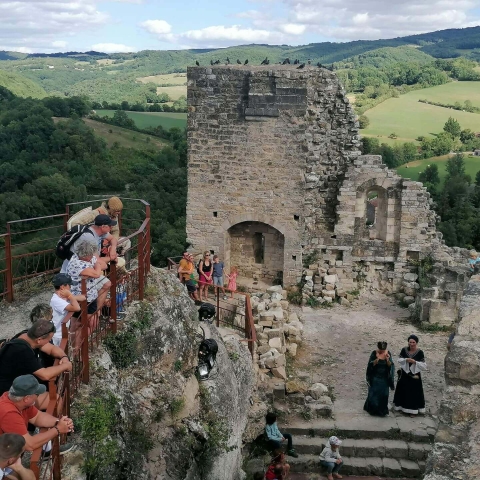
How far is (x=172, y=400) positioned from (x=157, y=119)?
2790 inches

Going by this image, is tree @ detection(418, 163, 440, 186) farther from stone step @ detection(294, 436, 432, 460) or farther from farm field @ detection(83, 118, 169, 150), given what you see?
stone step @ detection(294, 436, 432, 460)

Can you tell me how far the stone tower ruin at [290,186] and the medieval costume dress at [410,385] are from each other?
516 cm

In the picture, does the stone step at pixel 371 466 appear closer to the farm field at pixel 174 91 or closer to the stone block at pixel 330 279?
the stone block at pixel 330 279

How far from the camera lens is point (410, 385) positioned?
10188 millimetres

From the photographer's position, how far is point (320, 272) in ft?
50.2

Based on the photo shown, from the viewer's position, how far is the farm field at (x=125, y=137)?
62.9m

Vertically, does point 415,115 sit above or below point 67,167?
above

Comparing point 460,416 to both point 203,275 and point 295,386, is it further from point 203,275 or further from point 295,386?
point 203,275

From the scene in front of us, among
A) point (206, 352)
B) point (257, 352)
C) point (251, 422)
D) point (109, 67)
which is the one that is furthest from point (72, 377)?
point (109, 67)

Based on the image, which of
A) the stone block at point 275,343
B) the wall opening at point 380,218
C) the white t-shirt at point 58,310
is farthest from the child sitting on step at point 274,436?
the wall opening at point 380,218

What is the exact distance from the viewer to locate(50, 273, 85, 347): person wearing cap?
6.05 metres

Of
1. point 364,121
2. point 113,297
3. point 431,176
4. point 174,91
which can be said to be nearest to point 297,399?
point 113,297

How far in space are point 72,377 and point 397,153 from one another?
4357 cm

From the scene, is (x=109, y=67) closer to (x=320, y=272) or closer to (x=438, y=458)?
(x=320, y=272)
